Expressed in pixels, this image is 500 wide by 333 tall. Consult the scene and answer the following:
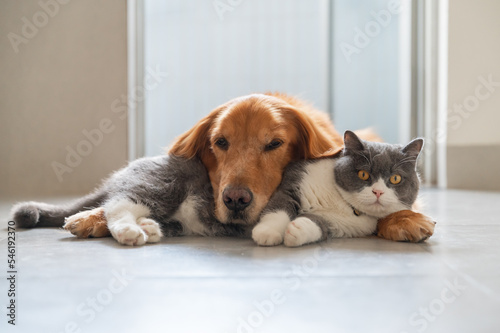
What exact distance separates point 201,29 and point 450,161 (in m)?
2.65

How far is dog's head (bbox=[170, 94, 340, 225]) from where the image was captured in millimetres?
1909

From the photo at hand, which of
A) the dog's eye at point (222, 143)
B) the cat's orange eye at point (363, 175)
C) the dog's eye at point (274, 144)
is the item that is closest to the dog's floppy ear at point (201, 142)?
the dog's eye at point (222, 143)

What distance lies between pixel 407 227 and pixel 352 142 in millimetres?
380

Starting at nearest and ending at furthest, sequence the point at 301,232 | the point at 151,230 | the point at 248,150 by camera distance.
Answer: the point at 301,232 < the point at 151,230 < the point at 248,150

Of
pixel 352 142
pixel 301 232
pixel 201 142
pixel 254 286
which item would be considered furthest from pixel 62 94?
pixel 254 286

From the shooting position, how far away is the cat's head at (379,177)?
6.12 ft

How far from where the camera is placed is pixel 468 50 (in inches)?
177

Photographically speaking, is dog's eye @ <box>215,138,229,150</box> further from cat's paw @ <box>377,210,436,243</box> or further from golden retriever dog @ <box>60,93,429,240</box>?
cat's paw @ <box>377,210,436,243</box>

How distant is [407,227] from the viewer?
1834mm

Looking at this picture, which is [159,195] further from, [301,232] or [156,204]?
[301,232]

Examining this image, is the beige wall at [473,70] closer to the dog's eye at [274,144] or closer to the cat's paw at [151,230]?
the dog's eye at [274,144]

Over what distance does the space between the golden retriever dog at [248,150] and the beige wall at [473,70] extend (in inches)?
105

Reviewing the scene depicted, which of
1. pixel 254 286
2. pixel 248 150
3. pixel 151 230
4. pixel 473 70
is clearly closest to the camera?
pixel 254 286

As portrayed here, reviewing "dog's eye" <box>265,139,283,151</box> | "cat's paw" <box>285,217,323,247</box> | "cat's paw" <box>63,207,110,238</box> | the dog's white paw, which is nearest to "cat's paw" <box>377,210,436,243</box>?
"cat's paw" <box>285,217,323,247</box>
